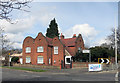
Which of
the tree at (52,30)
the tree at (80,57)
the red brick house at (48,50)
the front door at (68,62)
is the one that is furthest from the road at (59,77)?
the tree at (52,30)

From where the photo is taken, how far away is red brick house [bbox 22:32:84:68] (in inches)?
1442

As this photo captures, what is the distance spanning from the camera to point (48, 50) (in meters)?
37.6

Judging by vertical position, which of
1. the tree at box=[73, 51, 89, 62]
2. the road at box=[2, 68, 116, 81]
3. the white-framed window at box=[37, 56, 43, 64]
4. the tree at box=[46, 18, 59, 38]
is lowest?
the road at box=[2, 68, 116, 81]

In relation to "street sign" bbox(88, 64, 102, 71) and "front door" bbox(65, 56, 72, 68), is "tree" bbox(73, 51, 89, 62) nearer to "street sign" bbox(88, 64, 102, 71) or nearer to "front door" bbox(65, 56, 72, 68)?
"front door" bbox(65, 56, 72, 68)

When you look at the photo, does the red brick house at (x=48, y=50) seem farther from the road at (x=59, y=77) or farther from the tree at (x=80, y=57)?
the road at (x=59, y=77)

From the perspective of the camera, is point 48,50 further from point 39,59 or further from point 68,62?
point 68,62

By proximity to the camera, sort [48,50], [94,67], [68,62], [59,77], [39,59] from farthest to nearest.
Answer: [39,59] → [48,50] → [68,62] → [94,67] → [59,77]

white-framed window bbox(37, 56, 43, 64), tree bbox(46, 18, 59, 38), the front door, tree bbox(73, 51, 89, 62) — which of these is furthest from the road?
tree bbox(46, 18, 59, 38)

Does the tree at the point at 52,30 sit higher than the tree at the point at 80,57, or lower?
higher

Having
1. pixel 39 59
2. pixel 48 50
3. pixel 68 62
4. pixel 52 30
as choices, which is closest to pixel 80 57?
pixel 68 62

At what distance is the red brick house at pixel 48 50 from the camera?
36.6 metres

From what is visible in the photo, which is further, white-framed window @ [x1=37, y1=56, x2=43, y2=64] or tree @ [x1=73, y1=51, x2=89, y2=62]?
white-framed window @ [x1=37, y1=56, x2=43, y2=64]

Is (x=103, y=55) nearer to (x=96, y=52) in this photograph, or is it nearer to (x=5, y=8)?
(x=96, y=52)

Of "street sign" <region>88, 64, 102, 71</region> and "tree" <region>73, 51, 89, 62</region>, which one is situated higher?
"tree" <region>73, 51, 89, 62</region>
